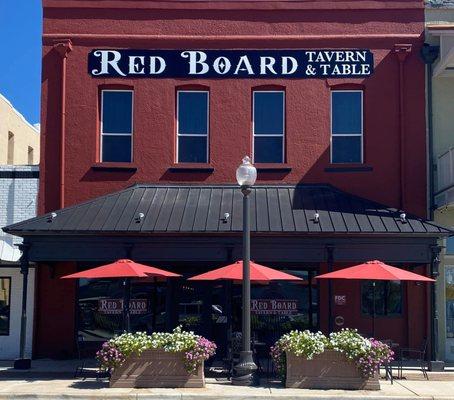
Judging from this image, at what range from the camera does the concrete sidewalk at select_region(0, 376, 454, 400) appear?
1187 centimetres

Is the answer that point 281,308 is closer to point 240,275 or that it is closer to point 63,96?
point 240,275

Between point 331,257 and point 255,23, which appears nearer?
point 331,257

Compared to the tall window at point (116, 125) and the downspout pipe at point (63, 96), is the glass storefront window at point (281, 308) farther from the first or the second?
the downspout pipe at point (63, 96)

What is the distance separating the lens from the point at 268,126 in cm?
1788

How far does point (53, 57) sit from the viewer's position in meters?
17.9

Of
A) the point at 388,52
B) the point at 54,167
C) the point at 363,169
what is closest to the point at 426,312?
the point at 363,169

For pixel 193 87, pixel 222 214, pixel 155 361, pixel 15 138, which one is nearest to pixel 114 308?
pixel 222 214

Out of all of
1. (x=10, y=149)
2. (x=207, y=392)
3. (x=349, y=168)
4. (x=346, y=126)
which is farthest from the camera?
(x=10, y=149)

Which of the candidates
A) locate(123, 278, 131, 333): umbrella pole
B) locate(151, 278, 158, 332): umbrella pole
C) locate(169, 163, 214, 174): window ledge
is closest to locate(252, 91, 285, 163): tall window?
locate(169, 163, 214, 174): window ledge

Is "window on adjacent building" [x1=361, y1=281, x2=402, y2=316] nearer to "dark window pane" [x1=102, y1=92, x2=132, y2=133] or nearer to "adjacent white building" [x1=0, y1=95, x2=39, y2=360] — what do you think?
"dark window pane" [x1=102, y1=92, x2=132, y2=133]

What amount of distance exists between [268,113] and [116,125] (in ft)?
12.7

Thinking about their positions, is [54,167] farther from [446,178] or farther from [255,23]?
[446,178]

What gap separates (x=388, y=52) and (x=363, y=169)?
3016mm

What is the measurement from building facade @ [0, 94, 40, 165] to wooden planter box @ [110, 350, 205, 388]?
18.5 meters
